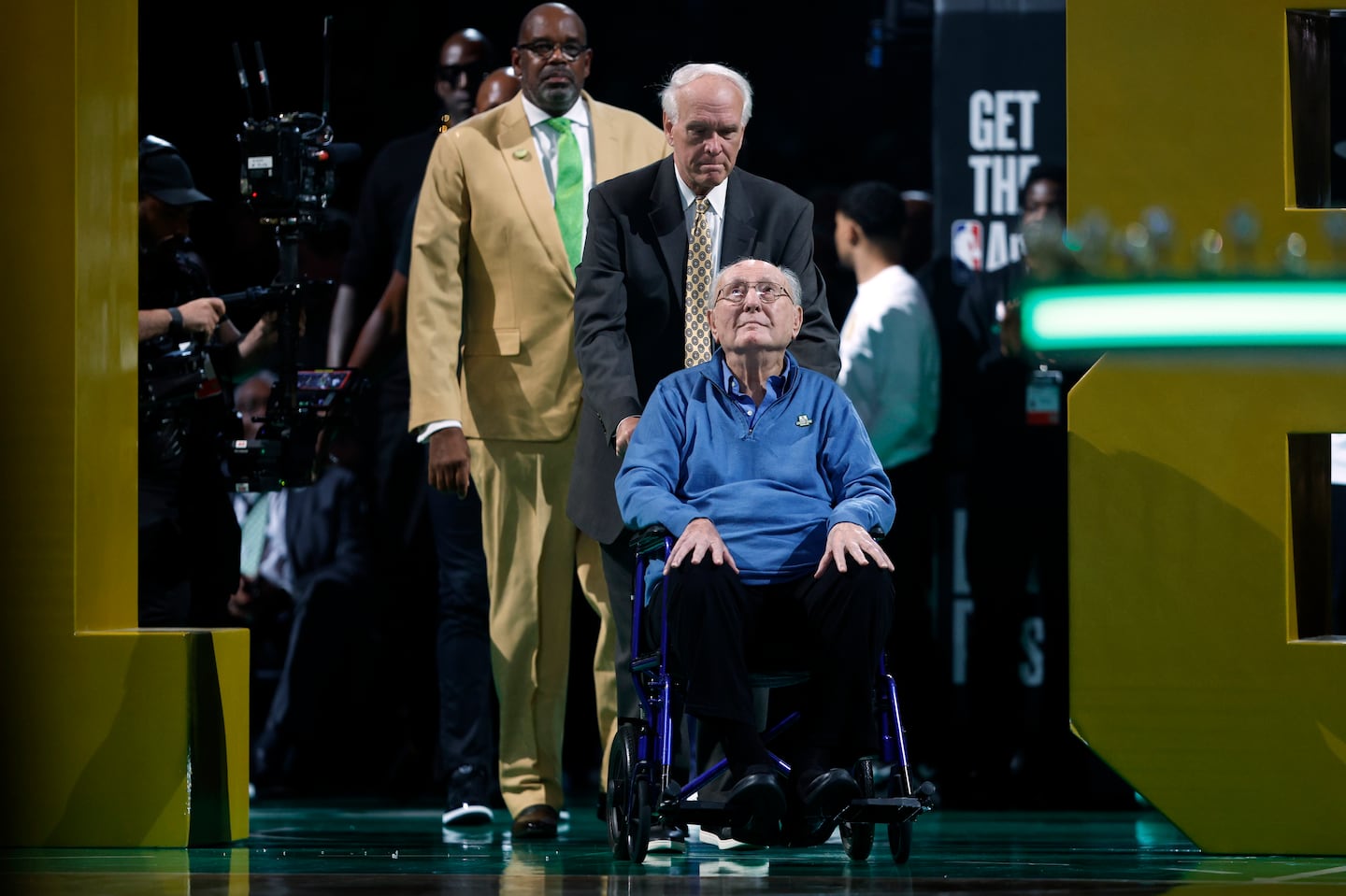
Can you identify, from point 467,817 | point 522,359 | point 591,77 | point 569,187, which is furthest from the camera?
point 591,77

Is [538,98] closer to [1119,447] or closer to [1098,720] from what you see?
[1119,447]

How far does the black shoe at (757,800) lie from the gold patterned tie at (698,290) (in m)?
1.12

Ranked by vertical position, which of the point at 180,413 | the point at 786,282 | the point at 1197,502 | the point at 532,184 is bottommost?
the point at 1197,502

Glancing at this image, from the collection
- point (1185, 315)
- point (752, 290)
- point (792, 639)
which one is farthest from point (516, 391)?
point (1185, 315)

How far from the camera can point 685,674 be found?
3412 mm

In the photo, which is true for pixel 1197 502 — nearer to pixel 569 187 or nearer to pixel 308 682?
pixel 569 187

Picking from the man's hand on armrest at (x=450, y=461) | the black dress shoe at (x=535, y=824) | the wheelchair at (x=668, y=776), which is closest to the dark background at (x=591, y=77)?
the man's hand on armrest at (x=450, y=461)

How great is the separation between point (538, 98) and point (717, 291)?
1026 mm

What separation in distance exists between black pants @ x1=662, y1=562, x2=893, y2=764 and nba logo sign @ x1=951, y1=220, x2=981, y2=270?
1964 millimetres

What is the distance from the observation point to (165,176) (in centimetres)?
483

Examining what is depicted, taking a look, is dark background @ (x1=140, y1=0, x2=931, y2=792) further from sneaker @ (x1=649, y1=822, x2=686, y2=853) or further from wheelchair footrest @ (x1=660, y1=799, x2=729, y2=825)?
wheelchair footrest @ (x1=660, y1=799, x2=729, y2=825)

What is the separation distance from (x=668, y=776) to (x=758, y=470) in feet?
2.13

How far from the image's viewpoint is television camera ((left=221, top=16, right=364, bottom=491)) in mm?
4590

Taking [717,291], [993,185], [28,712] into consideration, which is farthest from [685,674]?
[993,185]
